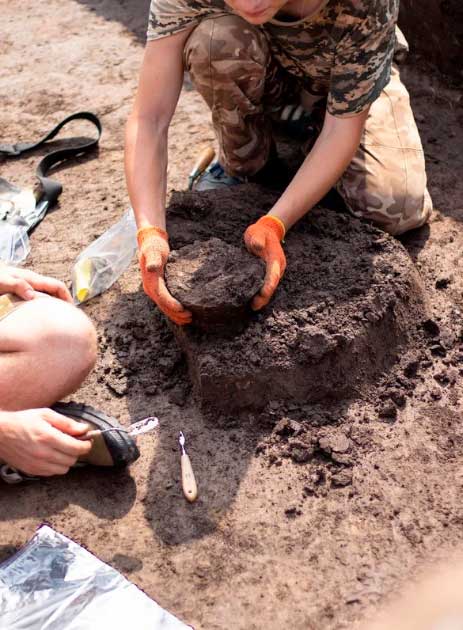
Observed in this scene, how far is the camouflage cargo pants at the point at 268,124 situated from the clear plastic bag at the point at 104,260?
1.82ft

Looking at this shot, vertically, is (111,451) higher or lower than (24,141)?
higher

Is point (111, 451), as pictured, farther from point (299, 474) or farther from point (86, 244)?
point (86, 244)

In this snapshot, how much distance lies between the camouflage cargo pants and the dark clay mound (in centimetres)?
76

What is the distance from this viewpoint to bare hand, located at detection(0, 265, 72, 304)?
2.37m

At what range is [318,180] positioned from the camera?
8.77 ft

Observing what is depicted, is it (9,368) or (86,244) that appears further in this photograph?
(86,244)

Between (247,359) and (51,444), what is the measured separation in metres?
0.72

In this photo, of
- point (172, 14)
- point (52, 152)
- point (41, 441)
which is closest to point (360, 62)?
point (172, 14)

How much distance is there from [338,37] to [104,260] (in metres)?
1.32

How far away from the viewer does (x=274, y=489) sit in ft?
7.50

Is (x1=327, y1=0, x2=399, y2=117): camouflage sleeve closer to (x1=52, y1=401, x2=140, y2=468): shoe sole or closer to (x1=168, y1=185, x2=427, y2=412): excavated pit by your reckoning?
(x1=168, y1=185, x2=427, y2=412): excavated pit

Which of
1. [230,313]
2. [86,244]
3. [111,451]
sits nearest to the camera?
[111,451]

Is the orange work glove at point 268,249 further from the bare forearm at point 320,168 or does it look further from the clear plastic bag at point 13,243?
the clear plastic bag at point 13,243

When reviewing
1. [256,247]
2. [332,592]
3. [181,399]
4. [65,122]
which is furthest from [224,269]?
[65,122]
